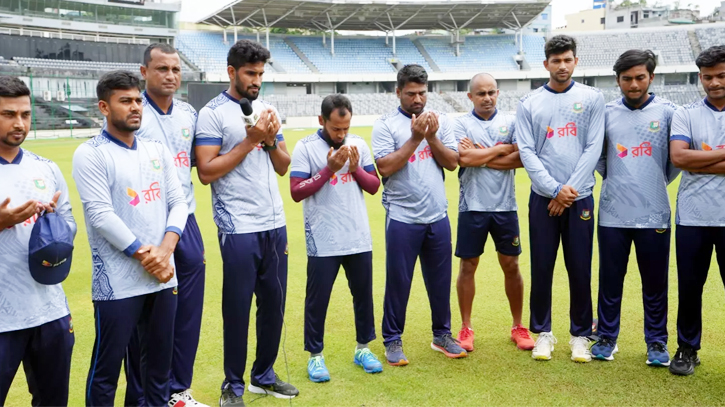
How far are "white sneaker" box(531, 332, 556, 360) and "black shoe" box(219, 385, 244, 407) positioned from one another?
90.1 inches

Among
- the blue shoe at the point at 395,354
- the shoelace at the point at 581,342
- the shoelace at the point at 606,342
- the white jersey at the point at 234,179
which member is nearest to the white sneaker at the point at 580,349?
the shoelace at the point at 581,342

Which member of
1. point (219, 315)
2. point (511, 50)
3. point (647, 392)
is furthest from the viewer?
point (511, 50)

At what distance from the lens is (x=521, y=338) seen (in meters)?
5.25

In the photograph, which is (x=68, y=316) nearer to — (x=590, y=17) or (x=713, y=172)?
(x=713, y=172)

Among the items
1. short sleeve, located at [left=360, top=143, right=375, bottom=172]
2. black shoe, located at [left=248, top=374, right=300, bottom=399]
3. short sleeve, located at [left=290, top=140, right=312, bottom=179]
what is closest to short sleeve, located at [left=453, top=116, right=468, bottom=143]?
short sleeve, located at [left=360, top=143, right=375, bottom=172]

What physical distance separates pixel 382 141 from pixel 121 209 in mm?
2192

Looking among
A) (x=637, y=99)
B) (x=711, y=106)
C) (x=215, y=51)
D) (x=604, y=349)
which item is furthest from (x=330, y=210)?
(x=215, y=51)

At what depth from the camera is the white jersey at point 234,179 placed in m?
4.21

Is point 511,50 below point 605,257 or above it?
above

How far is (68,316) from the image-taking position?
3.39m

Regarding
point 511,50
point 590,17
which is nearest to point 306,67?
point 511,50

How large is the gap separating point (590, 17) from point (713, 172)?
9592cm

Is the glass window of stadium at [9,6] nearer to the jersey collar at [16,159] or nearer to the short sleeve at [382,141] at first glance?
the short sleeve at [382,141]

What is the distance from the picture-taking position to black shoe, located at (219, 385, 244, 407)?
4180 millimetres
